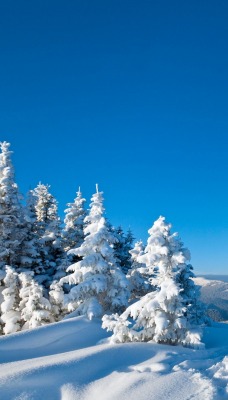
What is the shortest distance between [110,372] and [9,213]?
18.9 metres

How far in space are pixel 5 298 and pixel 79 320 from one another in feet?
23.8

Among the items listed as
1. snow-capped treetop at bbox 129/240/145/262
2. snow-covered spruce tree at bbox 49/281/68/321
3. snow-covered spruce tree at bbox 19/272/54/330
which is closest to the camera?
snow-covered spruce tree at bbox 19/272/54/330

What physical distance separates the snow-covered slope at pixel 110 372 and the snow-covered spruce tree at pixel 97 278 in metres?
5.14

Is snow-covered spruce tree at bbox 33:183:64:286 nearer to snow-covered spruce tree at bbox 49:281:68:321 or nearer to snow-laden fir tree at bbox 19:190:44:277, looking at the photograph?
snow-laden fir tree at bbox 19:190:44:277

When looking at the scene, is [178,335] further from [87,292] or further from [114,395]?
[87,292]

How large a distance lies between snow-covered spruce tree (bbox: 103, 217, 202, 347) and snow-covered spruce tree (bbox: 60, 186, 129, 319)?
223 inches

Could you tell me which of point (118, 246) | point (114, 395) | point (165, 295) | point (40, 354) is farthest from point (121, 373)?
point (118, 246)

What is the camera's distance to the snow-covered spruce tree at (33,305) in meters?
22.4

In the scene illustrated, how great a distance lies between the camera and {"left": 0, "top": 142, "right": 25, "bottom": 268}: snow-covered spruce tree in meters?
27.8

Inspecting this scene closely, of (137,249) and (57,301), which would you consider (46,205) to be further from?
(57,301)

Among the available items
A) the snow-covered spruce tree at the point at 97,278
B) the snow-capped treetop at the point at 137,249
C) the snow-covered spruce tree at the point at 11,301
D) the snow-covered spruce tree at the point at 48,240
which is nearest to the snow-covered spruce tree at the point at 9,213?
the snow-covered spruce tree at the point at 48,240

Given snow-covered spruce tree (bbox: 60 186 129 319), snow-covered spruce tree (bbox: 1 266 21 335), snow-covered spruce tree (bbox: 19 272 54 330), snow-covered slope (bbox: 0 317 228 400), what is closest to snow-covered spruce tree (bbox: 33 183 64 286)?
snow-covered spruce tree (bbox: 1 266 21 335)

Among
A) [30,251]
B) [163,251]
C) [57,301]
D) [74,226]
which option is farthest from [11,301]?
[163,251]

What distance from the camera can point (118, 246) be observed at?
134ft
